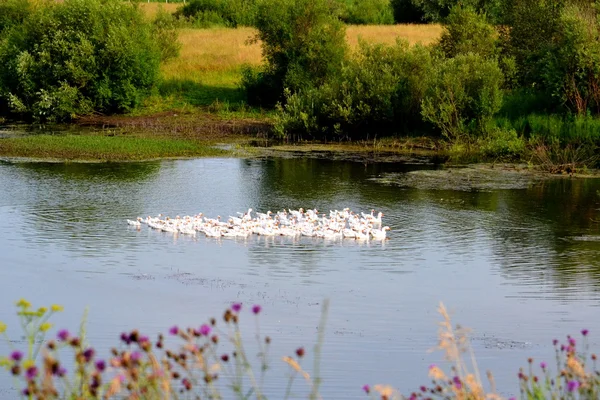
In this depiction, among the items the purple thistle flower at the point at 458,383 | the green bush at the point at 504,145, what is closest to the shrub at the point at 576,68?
the green bush at the point at 504,145

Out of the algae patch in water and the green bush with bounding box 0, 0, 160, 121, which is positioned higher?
the green bush with bounding box 0, 0, 160, 121

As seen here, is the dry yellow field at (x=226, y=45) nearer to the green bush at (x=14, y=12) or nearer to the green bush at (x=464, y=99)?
the green bush at (x=14, y=12)

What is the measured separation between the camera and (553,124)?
101 feet

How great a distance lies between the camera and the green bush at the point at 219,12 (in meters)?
60.5

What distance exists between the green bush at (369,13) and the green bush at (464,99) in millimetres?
30603

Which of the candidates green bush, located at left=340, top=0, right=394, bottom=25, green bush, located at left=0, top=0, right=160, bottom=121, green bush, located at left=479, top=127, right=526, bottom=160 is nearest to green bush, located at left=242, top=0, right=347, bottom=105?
green bush, located at left=0, top=0, right=160, bottom=121

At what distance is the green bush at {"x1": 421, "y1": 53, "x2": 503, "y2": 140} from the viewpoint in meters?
31.8

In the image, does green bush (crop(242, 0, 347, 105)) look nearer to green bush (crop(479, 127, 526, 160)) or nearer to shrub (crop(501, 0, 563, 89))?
shrub (crop(501, 0, 563, 89))

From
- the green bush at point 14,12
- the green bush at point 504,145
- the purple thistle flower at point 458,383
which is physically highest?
the green bush at point 14,12

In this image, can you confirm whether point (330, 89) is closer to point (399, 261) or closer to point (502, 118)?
point (502, 118)

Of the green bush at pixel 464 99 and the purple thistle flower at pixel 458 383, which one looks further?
the green bush at pixel 464 99

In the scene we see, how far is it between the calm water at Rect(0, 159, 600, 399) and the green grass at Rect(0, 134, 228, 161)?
3.99 m

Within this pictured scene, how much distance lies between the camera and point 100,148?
3116 cm

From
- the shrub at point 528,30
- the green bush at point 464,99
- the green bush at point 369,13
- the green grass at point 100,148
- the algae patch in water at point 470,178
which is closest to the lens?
the algae patch in water at point 470,178
